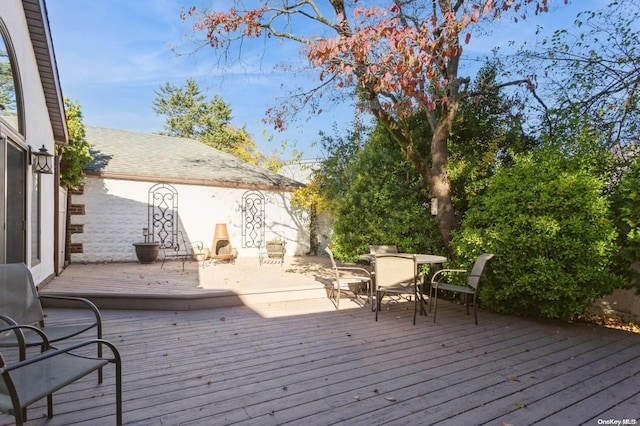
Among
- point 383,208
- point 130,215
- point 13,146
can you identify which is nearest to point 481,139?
point 383,208

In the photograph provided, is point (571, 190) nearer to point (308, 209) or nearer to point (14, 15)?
point (14, 15)

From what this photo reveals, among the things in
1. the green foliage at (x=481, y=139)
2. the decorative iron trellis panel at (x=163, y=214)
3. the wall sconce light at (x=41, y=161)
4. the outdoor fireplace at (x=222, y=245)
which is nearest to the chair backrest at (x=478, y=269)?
the green foliage at (x=481, y=139)

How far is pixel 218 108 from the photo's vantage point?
1096 inches

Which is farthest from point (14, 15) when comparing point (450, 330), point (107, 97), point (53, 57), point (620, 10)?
point (107, 97)

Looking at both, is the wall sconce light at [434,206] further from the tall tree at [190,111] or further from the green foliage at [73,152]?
the tall tree at [190,111]

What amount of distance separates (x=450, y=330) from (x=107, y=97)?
1861 cm

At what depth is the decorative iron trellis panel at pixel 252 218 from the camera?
431 inches

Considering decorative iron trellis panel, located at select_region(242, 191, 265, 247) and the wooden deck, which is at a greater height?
decorative iron trellis panel, located at select_region(242, 191, 265, 247)

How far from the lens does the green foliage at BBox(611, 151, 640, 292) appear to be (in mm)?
4277

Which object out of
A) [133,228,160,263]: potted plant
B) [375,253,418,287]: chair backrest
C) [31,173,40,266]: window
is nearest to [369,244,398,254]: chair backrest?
[375,253,418,287]: chair backrest

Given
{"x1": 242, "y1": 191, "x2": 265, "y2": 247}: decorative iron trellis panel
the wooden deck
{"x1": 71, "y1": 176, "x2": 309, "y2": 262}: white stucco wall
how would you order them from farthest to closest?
1. {"x1": 242, "y1": 191, "x2": 265, "y2": 247}: decorative iron trellis panel
2. {"x1": 71, "y1": 176, "x2": 309, "y2": 262}: white stucco wall
3. the wooden deck

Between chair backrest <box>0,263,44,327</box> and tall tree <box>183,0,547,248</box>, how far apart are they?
3.99m

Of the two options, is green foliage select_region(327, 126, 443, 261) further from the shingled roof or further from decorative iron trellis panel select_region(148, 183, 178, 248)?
decorative iron trellis panel select_region(148, 183, 178, 248)

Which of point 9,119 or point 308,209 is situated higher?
Result: point 9,119
